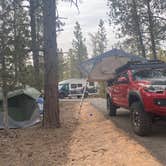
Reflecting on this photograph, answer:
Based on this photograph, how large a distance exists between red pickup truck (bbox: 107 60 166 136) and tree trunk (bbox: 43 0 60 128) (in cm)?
222

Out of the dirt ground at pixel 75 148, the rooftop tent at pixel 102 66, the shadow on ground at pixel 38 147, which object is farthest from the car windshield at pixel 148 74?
the rooftop tent at pixel 102 66

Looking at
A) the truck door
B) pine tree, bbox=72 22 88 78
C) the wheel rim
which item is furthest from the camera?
pine tree, bbox=72 22 88 78

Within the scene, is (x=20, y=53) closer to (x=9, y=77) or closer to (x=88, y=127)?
(x=9, y=77)

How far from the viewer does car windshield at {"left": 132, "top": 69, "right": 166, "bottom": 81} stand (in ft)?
35.5

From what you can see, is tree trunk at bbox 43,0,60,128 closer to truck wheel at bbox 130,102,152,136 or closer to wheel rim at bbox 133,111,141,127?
wheel rim at bbox 133,111,141,127

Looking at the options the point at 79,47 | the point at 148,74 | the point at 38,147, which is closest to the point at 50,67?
the point at 148,74

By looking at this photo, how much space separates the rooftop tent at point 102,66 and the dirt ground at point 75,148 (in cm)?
400

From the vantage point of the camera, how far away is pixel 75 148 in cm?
899

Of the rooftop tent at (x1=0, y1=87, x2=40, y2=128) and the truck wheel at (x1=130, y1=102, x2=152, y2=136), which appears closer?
the truck wheel at (x1=130, y1=102, x2=152, y2=136)

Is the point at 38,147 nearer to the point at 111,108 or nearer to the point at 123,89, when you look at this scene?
the point at 123,89

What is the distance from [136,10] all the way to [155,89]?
1830 centimetres

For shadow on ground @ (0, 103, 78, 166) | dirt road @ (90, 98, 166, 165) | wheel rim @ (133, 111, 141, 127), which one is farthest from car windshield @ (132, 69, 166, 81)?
shadow on ground @ (0, 103, 78, 166)

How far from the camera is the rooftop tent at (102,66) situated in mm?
15938

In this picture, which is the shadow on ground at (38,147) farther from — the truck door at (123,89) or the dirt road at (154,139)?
the truck door at (123,89)
